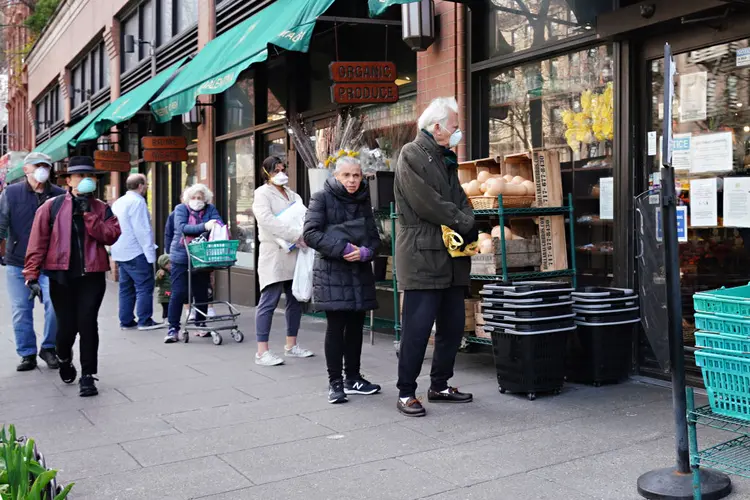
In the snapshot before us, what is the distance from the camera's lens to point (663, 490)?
378 centimetres

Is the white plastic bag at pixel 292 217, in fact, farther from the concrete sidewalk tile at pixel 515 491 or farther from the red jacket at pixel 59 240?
the concrete sidewalk tile at pixel 515 491

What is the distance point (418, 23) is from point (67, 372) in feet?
14.8

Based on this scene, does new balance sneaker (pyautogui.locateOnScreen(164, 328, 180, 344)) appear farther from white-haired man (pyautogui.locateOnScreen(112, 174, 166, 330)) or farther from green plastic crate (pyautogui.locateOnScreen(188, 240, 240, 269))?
white-haired man (pyautogui.locateOnScreen(112, 174, 166, 330))

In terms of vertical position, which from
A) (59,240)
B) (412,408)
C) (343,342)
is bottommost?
(412,408)

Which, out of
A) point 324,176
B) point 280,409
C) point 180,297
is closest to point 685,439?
point 280,409

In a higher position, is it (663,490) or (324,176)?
(324,176)

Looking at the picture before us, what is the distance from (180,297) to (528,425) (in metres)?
5.27

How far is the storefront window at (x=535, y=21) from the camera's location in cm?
Answer: 673

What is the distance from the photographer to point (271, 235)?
7.52 metres

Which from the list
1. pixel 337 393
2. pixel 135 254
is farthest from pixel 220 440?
pixel 135 254

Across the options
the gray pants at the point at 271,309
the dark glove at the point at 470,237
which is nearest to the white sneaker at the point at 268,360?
the gray pants at the point at 271,309

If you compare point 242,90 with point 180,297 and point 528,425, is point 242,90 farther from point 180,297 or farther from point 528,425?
point 528,425

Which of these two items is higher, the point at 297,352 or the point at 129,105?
the point at 129,105

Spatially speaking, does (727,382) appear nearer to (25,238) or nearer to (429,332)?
(429,332)
